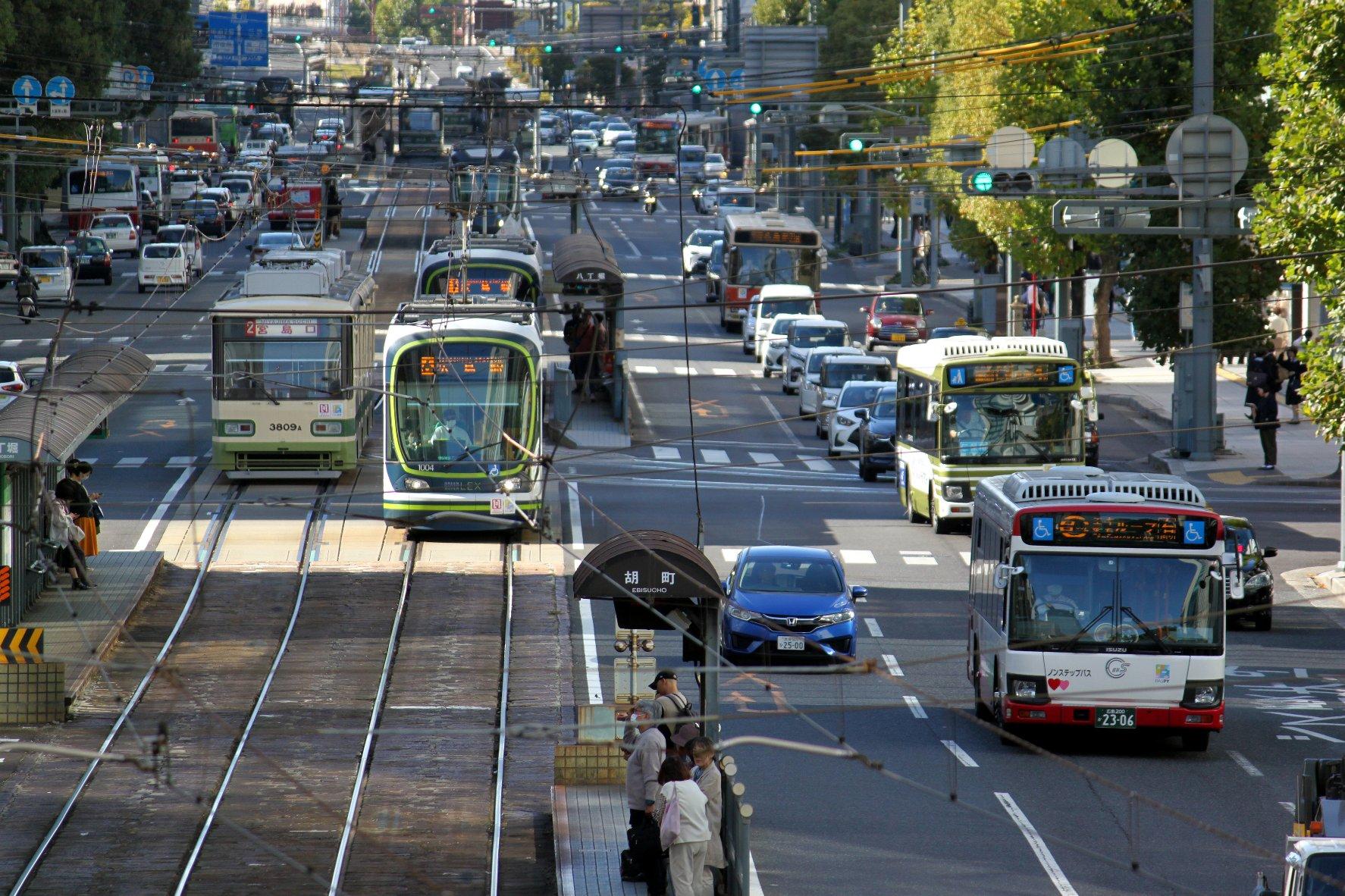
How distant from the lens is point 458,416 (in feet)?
90.8

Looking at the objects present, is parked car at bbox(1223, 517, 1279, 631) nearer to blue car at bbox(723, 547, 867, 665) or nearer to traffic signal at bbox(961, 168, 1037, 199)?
blue car at bbox(723, 547, 867, 665)

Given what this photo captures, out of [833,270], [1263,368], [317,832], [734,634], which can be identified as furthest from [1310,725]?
[833,270]

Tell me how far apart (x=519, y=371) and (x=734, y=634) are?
295 inches

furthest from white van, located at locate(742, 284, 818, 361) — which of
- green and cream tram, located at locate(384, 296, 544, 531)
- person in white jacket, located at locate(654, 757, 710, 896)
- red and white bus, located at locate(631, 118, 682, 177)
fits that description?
red and white bus, located at locate(631, 118, 682, 177)

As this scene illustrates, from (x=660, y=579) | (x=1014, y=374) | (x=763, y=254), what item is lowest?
(x=660, y=579)

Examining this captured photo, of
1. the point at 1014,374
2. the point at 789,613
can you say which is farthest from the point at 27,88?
the point at 789,613

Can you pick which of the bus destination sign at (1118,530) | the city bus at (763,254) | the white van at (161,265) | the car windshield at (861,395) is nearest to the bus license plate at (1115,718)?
the bus destination sign at (1118,530)

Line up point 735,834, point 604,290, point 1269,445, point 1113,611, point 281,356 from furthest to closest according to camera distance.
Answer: point 604,290, point 1269,445, point 281,356, point 1113,611, point 735,834

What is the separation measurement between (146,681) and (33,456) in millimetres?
2820

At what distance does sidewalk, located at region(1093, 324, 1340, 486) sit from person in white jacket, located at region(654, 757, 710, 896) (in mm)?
17234

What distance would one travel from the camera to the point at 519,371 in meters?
27.7

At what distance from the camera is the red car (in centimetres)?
5284

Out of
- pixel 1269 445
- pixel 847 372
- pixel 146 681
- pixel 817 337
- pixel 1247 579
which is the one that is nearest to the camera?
pixel 146 681

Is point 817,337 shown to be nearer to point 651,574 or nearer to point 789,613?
point 789,613
